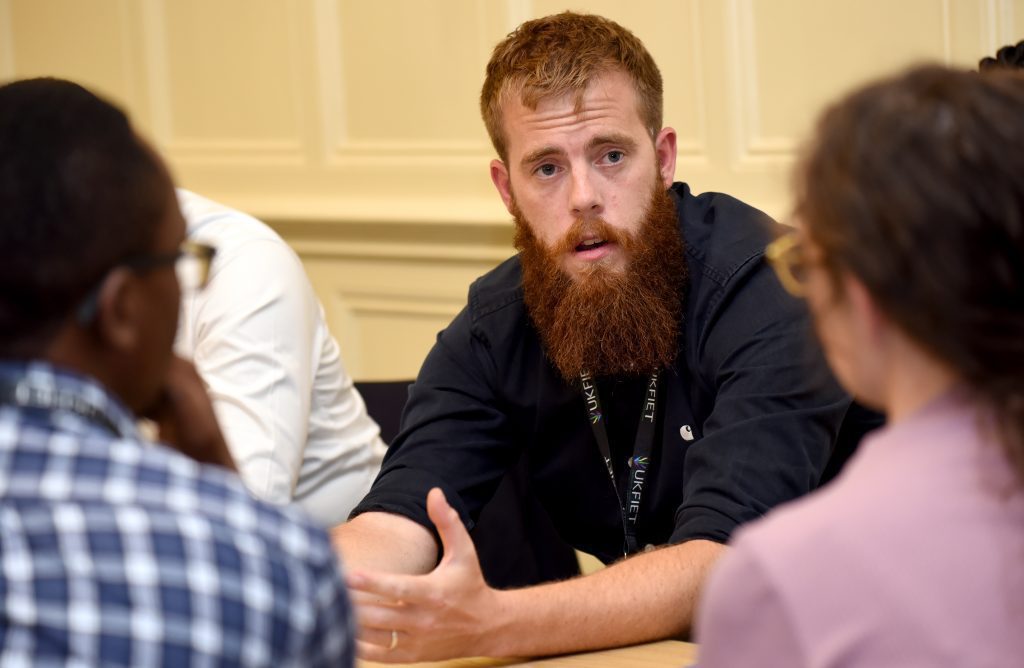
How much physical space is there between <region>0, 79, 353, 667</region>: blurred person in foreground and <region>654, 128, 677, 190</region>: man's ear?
1.61m

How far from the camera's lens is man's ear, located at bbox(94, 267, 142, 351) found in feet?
3.30

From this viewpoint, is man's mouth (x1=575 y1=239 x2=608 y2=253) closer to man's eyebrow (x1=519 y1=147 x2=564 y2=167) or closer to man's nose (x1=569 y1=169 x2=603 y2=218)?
man's nose (x1=569 y1=169 x2=603 y2=218)

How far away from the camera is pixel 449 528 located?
1.77m

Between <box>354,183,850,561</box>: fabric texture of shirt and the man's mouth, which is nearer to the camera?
<box>354,183,850,561</box>: fabric texture of shirt

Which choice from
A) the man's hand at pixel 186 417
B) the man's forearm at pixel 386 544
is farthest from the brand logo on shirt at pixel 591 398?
the man's hand at pixel 186 417

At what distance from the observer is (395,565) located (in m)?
2.14

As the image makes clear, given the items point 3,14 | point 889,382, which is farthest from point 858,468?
point 3,14

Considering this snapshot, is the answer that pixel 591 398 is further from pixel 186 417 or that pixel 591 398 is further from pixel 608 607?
pixel 186 417

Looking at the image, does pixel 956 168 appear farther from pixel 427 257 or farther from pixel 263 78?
pixel 263 78

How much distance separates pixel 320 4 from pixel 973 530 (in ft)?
12.3

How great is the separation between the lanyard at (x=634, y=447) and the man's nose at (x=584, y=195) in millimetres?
301

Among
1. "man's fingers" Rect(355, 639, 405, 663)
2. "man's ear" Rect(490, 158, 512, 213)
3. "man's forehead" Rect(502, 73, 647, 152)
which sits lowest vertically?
"man's fingers" Rect(355, 639, 405, 663)

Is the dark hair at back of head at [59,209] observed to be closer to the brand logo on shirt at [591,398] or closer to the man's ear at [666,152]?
the brand logo on shirt at [591,398]

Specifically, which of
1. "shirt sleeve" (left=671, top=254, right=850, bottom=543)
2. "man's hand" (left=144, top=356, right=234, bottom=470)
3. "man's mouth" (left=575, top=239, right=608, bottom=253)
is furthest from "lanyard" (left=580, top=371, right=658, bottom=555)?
"man's hand" (left=144, top=356, right=234, bottom=470)
